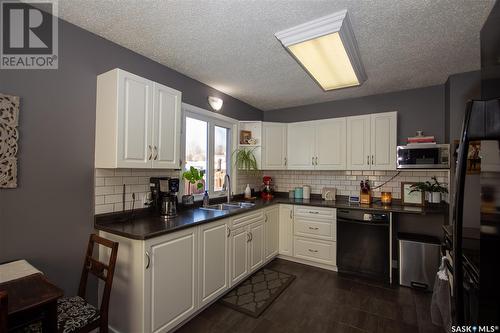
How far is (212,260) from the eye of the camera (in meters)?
2.38

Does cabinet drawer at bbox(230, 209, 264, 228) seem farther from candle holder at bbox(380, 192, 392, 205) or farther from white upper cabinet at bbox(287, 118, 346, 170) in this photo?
candle holder at bbox(380, 192, 392, 205)

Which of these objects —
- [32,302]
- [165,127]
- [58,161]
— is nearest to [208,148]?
[165,127]

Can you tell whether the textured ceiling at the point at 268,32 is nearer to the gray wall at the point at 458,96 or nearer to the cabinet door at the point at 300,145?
the gray wall at the point at 458,96

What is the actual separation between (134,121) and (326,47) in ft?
5.79

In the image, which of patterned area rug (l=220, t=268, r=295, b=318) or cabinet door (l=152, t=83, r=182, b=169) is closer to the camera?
cabinet door (l=152, t=83, r=182, b=169)

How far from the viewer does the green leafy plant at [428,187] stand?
9.91ft

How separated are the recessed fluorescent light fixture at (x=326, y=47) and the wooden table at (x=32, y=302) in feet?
7.43

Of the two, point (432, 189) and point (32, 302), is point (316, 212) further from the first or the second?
point (32, 302)

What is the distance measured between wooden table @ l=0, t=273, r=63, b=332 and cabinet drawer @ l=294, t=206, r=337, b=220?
2905 mm

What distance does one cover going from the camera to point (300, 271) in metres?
3.27

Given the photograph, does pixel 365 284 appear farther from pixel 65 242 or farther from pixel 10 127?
pixel 10 127

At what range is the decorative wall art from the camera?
156cm

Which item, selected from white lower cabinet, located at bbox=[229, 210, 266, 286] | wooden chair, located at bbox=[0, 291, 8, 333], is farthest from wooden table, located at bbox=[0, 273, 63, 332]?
white lower cabinet, located at bbox=[229, 210, 266, 286]

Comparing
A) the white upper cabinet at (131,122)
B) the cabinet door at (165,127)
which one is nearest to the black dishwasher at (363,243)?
the cabinet door at (165,127)
